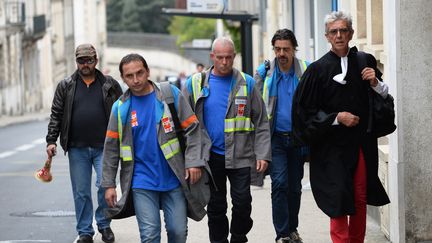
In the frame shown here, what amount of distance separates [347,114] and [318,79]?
334 millimetres

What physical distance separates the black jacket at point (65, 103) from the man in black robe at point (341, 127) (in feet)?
9.63

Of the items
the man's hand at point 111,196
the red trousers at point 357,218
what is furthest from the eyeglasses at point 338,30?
the man's hand at point 111,196

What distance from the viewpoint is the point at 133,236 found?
12258mm

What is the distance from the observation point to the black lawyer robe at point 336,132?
8.89 metres

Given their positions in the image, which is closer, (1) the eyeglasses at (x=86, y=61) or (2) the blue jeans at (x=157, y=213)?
Answer: (2) the blue jeans at (x=157, y=213)

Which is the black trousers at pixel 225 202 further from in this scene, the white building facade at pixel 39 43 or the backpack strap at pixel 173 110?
the white building facade at pixel 39 43

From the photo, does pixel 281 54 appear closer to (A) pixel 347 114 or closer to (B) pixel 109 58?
(A) pixel 347 114

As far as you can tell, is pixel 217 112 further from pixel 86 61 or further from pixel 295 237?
pixel 86 61

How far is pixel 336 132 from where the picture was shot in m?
8.93

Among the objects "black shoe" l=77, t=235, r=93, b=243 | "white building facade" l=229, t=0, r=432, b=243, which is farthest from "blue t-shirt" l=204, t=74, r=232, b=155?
"black shoe" l=77, t=235, r=93, b=243

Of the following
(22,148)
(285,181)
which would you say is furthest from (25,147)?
(285,181)

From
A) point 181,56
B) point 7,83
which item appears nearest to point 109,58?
point 181,56

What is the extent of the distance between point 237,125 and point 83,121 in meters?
2.17

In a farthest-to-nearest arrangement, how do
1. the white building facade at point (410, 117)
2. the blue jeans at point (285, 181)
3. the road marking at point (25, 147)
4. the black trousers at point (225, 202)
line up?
the road marking at point (25, 147) < the blue jeans at point (285, 181) < the white building facade at point (410, 117) < the black trousers at point (225, 202)
